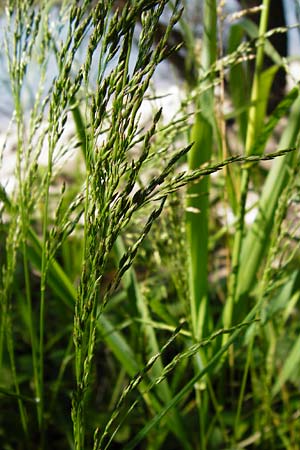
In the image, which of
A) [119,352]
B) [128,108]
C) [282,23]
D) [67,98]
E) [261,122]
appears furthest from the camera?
[282,23]

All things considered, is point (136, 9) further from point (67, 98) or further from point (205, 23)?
point (205, 23)

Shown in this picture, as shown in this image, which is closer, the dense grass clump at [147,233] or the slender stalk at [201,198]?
the dense grass clump at [147,233]

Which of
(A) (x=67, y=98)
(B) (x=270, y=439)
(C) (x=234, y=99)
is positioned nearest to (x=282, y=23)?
(C) (x=234, y=99)

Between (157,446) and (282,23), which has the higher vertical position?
(282,23)

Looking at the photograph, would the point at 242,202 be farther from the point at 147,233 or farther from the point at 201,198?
the point at 147,233

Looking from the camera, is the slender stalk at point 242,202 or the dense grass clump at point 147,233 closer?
the dense grass clump at point 147,233

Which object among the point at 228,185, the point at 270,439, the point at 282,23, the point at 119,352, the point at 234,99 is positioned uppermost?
the point at 282,23

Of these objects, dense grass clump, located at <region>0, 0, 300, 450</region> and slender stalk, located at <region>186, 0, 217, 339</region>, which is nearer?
dense grass clump, located at <region>0, 0, 300, 450</region>

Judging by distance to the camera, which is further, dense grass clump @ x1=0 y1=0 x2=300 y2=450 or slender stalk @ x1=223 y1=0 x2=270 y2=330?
slender stalk @ x1=223 y1=0 x2=270 y2=330
